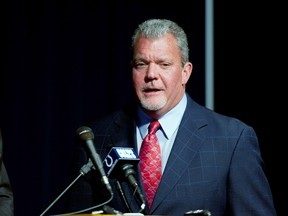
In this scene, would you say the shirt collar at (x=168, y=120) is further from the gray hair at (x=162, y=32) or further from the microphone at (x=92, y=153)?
the microphone at (x=92, y=153)

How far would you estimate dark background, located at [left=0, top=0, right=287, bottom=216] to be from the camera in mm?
3844

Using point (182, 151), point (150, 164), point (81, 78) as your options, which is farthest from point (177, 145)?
point (81, 78)

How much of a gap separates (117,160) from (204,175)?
2.34 feet

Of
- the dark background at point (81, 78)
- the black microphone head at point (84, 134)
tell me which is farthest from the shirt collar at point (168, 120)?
the dark background at point (81, 78)

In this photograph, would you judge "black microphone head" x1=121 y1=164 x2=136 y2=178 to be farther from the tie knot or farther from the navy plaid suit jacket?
the tie knot

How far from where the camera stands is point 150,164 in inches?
113

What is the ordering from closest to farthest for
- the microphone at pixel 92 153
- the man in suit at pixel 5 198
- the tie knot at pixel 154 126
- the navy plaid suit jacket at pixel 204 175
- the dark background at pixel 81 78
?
1. the microphone at pixel 92 153
2. the man in suit at pixel 5 198
3. the navy plaid suit jacket at pixel 204 175
4. the tie knot at pixel 154 126
5. the dark background at pixel 81 78

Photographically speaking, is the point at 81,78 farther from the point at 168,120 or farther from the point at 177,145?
the point at 177,145

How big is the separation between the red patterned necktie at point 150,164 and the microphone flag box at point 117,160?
571 mm

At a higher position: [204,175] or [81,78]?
[81,78]

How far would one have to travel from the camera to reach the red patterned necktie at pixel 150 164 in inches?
111

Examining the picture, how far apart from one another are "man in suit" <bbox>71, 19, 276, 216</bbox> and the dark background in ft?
2.87

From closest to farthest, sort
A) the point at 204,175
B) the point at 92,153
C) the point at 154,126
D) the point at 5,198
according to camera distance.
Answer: the point at 92,153 < the point at 5,198 < the point at 204,175 < the point at 154,126

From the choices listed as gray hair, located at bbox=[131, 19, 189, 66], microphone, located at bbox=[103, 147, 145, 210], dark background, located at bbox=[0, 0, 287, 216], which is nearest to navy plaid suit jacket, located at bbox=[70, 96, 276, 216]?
gray hair, located at bbox=[131, 19, 189, 66]
